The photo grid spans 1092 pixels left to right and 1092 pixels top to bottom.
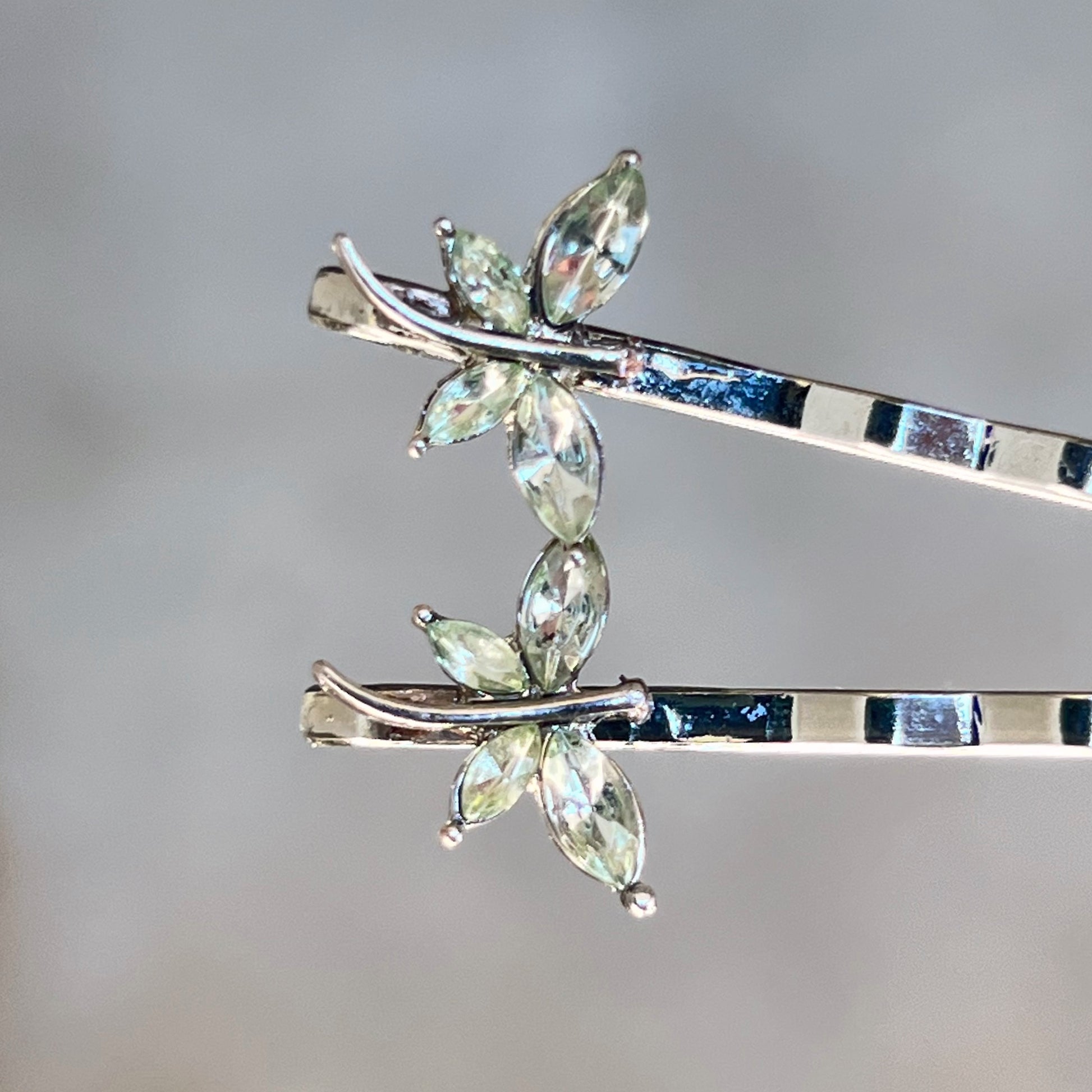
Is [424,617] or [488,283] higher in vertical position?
[488,283]

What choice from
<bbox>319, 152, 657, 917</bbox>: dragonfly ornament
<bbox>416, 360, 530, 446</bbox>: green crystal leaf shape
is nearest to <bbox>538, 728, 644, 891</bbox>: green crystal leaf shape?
<bbox>319, 152, 657, 917</bbox>: dragonfly ornament

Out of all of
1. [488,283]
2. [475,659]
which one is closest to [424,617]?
[475,659]

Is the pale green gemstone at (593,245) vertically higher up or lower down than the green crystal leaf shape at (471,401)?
higher up

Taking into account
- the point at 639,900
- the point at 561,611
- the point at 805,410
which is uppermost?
the point at 805,410

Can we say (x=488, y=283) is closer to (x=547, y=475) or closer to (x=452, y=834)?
(x=547, y=475)

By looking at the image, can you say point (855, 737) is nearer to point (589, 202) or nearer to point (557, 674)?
point (557, 674)

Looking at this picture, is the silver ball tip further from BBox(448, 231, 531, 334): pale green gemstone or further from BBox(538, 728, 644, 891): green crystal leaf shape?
BBox(448, 231, 531, 334): pale green gemstone

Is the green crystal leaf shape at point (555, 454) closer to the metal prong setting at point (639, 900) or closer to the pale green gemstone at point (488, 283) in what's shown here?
the pale green gemstone at point (488, 283)

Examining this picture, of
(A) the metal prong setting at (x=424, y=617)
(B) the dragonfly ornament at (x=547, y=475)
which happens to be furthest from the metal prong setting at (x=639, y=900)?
(A) the metal prong setting at (x=424, y=617)
